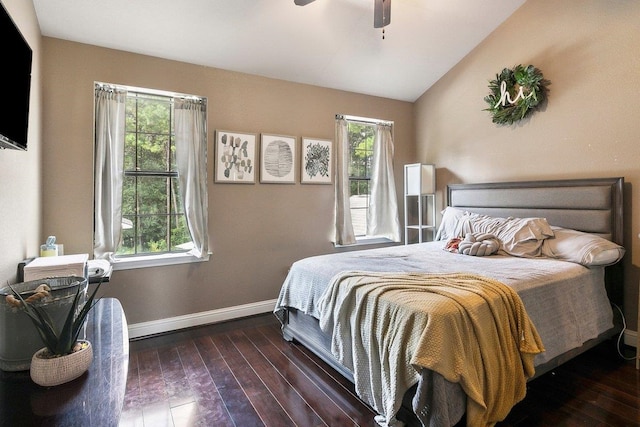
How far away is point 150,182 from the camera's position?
3.32m

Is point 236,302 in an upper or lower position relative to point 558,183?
lower

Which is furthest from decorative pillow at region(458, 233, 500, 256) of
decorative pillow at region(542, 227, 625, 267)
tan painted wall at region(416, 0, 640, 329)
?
tan painted wall at region(416, 0, 640, 329)

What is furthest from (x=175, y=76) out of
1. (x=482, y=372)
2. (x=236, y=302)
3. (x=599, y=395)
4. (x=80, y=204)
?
(x=599, y=395)

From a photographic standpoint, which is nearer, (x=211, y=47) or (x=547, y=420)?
(x=547, y=420)

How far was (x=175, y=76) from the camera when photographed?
10.7ft

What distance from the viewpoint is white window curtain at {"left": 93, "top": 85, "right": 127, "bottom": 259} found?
2973mm

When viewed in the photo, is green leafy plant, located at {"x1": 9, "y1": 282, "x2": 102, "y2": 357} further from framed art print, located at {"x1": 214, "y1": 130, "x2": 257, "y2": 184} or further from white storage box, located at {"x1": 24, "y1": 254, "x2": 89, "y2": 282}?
framed art print, located at {"x1": 214, "y1": 130, "x2": 257, "y2": 184}

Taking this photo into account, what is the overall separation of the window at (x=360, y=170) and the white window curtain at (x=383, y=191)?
0.07 m

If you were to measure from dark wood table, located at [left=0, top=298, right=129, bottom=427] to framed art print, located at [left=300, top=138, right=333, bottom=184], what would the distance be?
2980 millimetres

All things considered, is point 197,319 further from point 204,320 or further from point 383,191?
point 383,191

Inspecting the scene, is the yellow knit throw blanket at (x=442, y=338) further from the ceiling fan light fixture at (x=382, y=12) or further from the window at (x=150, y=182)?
the window at (x=150, y=182)

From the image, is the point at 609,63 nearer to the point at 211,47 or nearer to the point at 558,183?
the point at 558,183

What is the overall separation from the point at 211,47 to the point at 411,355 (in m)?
3.08

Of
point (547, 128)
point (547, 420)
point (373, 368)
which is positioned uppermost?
point (547, 128)
